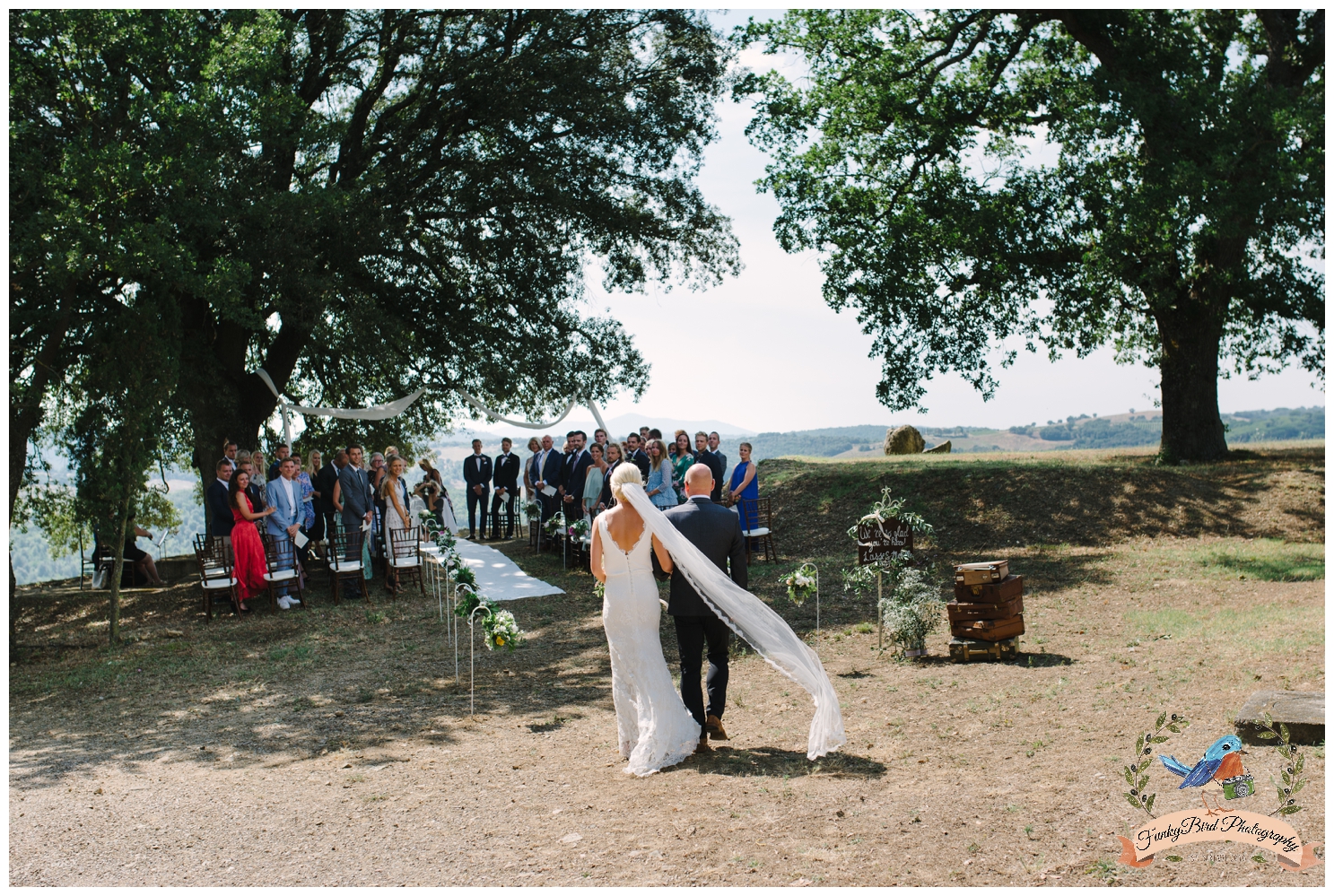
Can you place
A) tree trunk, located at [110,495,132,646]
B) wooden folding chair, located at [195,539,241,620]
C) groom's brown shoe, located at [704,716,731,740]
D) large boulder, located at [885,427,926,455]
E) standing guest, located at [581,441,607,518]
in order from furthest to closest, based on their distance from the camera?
large boulder, located at [885,427,926,455] → standing guest, located at [581,441,607,518] → wooden folding chair, located at [195,539,241,620] → tree trunk, located at [110,495,132,646] → groom's brown shoe, located at [704,716,731,740]

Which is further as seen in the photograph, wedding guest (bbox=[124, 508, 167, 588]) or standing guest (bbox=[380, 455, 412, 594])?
wedding guest (bbox=[124, 508, 167, 588])

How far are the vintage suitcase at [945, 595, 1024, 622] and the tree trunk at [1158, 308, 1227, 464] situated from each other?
515 inches

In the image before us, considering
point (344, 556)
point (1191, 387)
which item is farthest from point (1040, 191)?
point (344, 556)

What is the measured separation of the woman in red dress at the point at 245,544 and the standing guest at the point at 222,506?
0.18 m

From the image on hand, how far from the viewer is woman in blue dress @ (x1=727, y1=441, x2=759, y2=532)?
13938 millimetres

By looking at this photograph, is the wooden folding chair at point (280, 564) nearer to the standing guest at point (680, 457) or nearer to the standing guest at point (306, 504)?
the standing guest at point (306, 504)

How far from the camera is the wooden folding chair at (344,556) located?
12977mm

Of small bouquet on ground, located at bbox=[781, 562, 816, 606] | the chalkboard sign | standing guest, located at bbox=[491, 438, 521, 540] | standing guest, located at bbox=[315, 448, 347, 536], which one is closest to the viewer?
small bouquet on ground, located at bbox=[781, 562, 816, 606]

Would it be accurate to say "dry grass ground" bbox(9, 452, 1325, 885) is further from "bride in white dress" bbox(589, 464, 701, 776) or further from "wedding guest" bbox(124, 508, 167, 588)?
"wedding guest" bbox(124, 508, 167, 588)

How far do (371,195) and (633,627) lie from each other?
1200 centimetres

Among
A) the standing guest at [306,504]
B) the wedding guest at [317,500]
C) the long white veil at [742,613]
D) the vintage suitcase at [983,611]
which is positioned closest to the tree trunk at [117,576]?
the standing guest at [306,504]

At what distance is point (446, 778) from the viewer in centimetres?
607

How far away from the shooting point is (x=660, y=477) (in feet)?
45.3

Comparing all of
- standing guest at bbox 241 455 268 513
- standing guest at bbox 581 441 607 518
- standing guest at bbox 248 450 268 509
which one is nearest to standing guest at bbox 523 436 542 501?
standing guest at bbox 581 441 607 518
